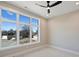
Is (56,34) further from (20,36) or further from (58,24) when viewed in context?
(20,36)

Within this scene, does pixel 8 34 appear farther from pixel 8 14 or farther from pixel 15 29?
pixel 8 14

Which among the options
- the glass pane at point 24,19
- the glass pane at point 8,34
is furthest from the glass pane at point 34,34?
the glass pane at point 8,34

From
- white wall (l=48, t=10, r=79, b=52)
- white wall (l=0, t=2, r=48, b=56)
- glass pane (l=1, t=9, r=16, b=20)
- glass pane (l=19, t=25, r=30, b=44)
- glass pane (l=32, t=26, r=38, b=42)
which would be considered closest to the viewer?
white wall (l=0, t=2, r=48, b=56)

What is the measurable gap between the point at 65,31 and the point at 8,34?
12.5 ft

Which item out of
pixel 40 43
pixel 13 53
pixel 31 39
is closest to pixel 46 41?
pixel 40 43

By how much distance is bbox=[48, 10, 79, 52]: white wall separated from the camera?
4.50 m

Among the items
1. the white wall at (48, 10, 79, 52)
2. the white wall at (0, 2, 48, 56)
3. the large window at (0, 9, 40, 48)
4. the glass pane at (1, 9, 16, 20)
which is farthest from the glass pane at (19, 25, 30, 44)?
the white wall at (48, 10, 79, 52)

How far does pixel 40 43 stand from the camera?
590 centimetres

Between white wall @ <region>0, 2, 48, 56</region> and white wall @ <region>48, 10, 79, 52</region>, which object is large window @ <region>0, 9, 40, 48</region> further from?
white wall @ <region>48, 10, 79, 52</region>

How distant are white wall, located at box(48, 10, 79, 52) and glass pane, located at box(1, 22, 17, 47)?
3.22m

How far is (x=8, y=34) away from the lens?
13.4 ft

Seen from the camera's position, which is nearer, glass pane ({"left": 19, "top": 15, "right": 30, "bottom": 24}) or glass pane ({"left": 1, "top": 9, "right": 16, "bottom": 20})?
glass pane ({"left": 1, "top": 9, "right": 16, "bottom": 20})

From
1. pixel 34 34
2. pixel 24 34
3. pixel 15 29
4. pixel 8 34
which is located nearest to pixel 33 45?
pixel 34 34

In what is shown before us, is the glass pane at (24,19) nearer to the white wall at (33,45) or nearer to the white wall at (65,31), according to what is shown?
the white wall at (33,45)
